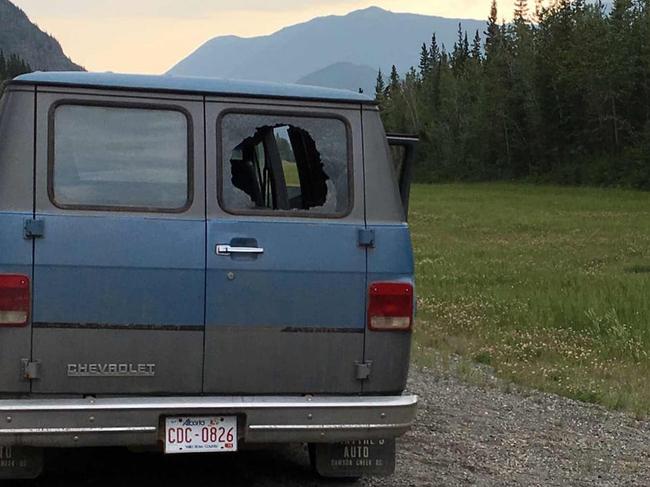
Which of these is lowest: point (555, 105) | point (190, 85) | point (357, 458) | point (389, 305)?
point (357, 458)

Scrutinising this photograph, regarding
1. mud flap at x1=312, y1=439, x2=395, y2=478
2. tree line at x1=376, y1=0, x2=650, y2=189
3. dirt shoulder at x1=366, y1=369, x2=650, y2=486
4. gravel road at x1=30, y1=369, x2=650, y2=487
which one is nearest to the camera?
mud flap at x1=312, y1=439, x2=395, y2=478

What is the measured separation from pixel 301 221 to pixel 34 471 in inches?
74.5

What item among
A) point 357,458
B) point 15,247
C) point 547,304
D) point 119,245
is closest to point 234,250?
point 119,245

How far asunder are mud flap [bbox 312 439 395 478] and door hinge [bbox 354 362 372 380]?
58 cm

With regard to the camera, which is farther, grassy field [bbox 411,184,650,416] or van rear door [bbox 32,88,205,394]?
grassy field [bbox 411,184,650,416]

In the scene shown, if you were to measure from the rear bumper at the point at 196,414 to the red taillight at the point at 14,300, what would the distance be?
389 millimetres

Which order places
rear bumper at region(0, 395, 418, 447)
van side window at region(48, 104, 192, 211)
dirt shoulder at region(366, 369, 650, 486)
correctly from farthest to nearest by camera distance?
1. dirt shoulder at region(366, 369, 650, 486)
2. van side window at region(48, 104, 192, 211)
3. rear bumper at region(0, 395, 418, 447)

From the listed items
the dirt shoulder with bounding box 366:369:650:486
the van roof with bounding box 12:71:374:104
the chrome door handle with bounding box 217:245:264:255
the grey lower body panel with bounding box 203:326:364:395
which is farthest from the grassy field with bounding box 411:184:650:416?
the chrome door handle with bounding box 217:245:264:255

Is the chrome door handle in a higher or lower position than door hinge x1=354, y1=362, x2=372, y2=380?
higher

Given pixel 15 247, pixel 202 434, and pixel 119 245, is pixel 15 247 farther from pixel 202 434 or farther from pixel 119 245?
pixel 202 434

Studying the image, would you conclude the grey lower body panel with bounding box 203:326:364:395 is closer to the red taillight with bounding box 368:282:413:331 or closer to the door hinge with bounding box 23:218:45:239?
the red taillight with bounding box 368:282:413:331

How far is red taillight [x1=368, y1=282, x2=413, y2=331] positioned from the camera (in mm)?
5523

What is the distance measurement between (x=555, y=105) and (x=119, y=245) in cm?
8366

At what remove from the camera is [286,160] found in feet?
20.2
